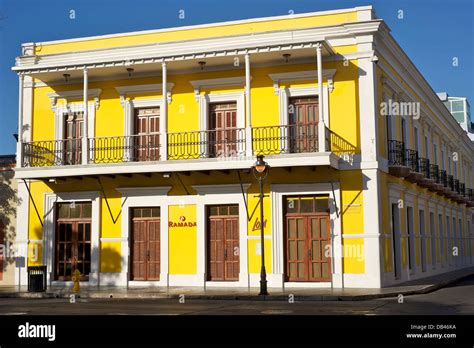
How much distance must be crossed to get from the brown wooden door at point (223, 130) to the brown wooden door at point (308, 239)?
2.79 metres

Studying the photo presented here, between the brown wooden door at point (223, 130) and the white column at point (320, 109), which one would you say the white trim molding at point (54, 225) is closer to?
the brown wooden door at point (223, 130)

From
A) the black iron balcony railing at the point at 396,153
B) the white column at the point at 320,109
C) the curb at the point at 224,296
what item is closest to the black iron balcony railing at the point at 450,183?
the black iron balcony railing at the point at 396,153

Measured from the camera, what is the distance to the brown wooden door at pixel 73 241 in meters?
23.5

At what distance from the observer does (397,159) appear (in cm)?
2319

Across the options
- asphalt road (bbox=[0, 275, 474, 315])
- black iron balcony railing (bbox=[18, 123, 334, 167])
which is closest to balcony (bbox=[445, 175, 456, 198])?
black iron balcony railing (bbox=[18, 123, 334, 167])

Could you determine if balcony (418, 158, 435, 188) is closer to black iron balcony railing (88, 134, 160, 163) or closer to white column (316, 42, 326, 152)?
white column (316, 42, 326, 152)

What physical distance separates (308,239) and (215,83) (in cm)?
617

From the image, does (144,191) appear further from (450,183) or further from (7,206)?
(450,183)

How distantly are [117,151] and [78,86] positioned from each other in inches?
123

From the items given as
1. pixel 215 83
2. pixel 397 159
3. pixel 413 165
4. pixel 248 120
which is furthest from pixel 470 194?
pixel 248 120

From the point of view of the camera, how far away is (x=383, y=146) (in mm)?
22250

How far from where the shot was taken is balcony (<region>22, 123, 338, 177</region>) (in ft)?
68.2

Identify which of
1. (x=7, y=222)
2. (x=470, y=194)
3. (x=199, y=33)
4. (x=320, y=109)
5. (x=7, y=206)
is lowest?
(x=7, y=222)

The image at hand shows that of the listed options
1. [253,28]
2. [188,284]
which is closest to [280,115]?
[253,28]
